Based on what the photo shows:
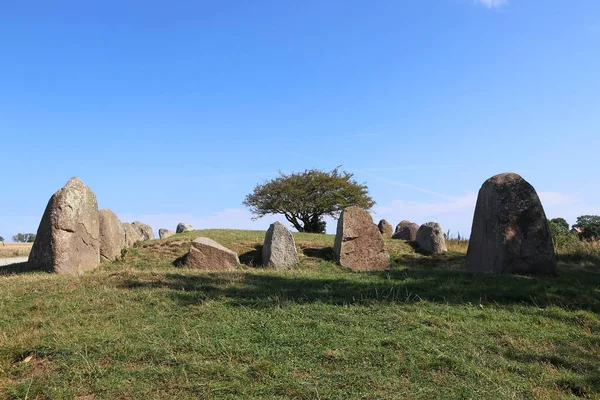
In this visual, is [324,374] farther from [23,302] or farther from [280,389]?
[23,302]

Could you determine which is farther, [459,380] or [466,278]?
[466,278]

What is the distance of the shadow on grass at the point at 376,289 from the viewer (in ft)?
27.9

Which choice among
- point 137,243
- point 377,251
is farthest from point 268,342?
point 137,243

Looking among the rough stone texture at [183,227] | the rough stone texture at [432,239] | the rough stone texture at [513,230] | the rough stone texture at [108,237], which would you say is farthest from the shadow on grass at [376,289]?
the rough stone texture at [183,227]

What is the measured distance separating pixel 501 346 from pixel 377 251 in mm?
9925

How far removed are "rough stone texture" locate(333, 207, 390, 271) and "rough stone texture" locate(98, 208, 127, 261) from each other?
24.7 feet

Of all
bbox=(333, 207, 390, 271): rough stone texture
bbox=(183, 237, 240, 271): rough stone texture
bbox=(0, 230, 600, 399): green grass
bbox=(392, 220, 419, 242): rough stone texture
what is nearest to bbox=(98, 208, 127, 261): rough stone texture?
bbox=(183, 237, 240, 271): rough stone texture

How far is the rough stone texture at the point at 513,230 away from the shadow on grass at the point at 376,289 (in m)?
1.59

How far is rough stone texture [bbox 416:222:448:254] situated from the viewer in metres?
20.5

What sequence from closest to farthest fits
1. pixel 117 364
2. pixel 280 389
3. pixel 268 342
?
pixel 280 389
pixel 117 364
pixel 268 342

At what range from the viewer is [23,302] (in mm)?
8797

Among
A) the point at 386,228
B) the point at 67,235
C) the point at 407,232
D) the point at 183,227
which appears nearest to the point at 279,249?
the point at 67,235

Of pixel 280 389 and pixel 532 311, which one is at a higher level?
pixel 532 311

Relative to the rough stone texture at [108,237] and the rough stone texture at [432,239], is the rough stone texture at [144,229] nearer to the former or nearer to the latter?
the rough stone texture at [108,237]
